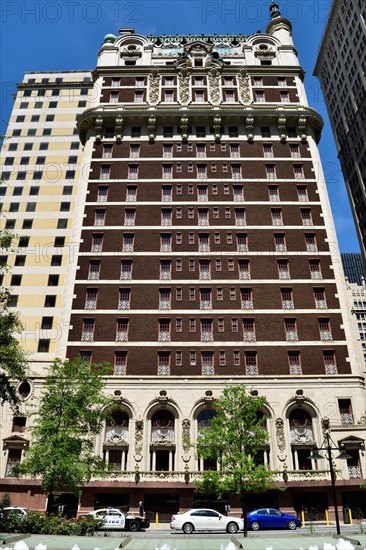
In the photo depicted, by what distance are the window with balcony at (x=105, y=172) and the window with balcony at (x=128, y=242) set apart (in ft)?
29.2

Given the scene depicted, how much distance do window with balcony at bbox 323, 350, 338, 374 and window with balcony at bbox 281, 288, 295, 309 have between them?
5.48 m

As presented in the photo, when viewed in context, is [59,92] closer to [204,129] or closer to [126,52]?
[126,52]

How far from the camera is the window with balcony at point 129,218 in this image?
49906 mm

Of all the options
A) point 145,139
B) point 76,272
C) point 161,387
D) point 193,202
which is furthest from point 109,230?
point 161,387

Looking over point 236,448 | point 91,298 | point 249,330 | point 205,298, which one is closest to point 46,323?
point 91,298

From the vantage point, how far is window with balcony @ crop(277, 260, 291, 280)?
4638 centimetres

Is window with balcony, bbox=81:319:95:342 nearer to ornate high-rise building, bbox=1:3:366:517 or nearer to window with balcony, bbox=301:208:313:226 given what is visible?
ornate high-rise building, bbox=1:3:366:517

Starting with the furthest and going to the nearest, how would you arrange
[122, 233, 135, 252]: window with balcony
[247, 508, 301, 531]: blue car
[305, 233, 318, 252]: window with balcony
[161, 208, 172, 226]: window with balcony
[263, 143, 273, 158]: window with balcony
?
[263, 143, 273, 158]: window with balcony, [161, 208, 172, 226]: window with balcony, [122, 233, 135, 252]: window with balcony, [305, 233, 318, 252]: window with balcony, [247, 508, 301, 531]: blue car

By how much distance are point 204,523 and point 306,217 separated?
33.1m

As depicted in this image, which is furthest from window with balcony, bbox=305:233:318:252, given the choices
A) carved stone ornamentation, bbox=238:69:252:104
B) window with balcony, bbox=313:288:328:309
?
carved stone ornamentation, bbox=238:69:252:104

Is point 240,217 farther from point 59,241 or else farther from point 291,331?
point 59,241

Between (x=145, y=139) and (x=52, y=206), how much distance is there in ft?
61.3

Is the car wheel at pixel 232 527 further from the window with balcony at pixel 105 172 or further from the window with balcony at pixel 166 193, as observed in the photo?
the window with balcony at pixel 105 172

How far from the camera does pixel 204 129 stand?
56.8 m
